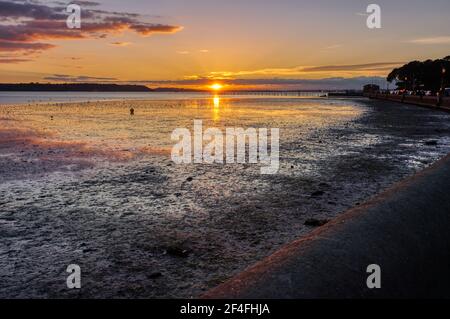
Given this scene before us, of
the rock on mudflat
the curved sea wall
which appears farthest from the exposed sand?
the curved sea wall

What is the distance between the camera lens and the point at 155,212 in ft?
26.6

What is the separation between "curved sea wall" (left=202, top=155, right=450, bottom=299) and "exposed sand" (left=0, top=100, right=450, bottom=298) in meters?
2.33

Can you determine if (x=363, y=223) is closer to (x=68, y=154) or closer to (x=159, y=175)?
(x=159, y=175)

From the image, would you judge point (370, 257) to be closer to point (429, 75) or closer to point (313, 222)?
point (313, 222)

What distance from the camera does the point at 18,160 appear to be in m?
14.4

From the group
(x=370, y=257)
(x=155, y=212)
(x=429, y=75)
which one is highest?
(x=429, y=75)

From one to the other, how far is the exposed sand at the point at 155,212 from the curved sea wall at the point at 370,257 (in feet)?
7.65

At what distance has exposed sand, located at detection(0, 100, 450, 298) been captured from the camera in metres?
5.29

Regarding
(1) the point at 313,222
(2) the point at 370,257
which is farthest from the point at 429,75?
(2) the point at 370,257

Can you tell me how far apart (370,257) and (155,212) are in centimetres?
583

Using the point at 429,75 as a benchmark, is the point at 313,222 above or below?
below

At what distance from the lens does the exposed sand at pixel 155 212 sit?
17.4ft

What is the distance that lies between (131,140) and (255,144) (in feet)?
20.7

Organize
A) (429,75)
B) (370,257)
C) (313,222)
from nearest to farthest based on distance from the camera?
(370,257)
(313,222)
(429,75)
